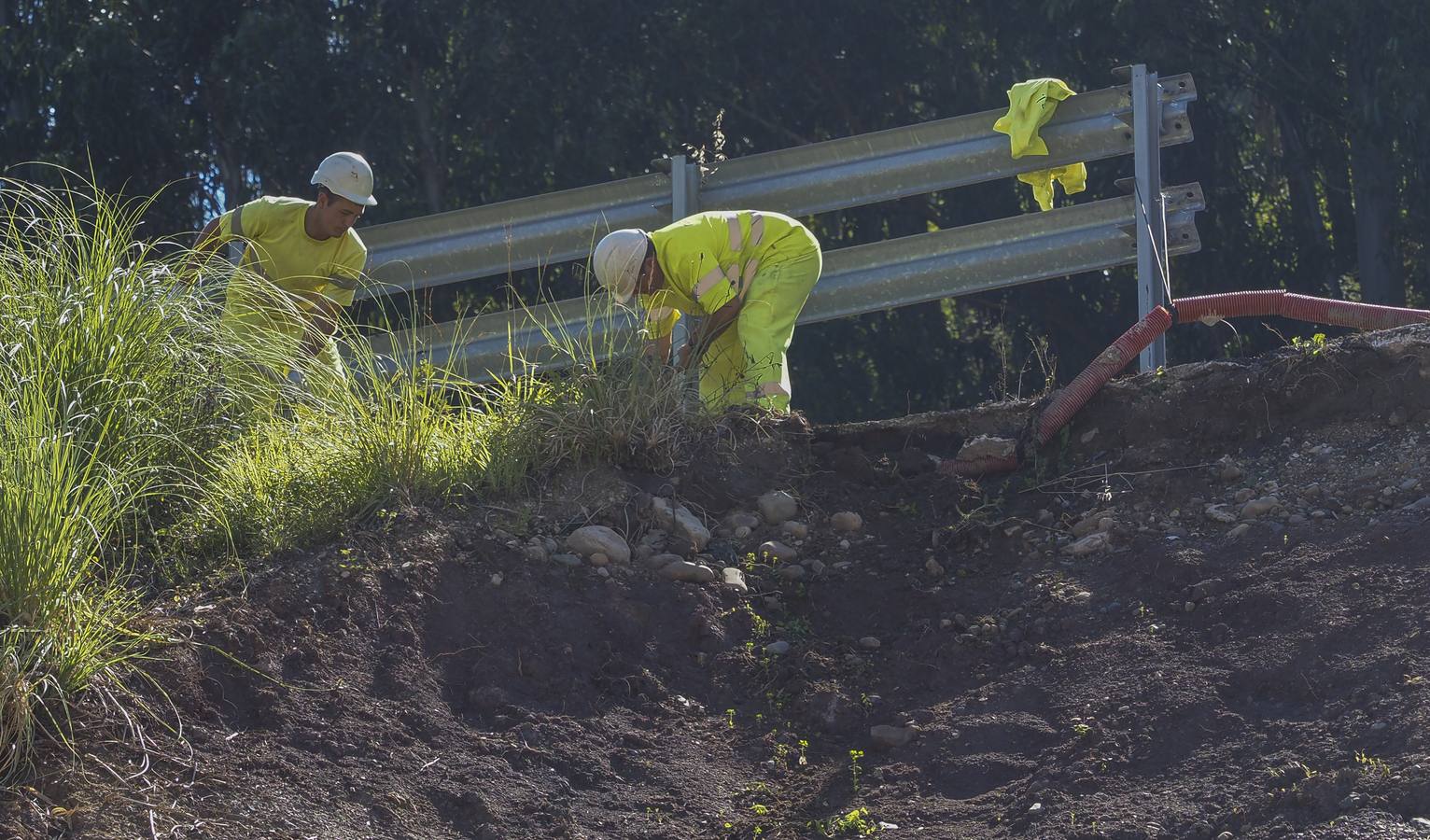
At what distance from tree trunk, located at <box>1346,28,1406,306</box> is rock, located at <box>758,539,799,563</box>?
6112 mm

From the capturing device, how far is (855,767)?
3.92 meters

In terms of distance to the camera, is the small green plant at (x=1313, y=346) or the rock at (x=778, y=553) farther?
the small green plant at (x=1313, y=346)

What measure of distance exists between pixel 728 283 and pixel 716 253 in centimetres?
12

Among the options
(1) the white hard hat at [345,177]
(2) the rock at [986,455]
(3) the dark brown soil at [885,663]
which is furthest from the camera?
(1) the white hard hat at [345,177]

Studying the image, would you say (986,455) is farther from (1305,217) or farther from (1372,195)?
(1305,217)

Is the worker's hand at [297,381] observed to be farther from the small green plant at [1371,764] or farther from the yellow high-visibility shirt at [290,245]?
the small green plant at [1371,764]

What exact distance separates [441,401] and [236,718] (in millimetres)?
1512

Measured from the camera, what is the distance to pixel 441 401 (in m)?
5.07

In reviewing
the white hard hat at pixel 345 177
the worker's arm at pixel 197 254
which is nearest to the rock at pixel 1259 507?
the worker's arm at pixel 197 254

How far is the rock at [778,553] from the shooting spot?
4945 millimetres

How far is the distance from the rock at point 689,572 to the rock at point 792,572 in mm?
247

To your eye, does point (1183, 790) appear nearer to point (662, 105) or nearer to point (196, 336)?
point (196, 336)

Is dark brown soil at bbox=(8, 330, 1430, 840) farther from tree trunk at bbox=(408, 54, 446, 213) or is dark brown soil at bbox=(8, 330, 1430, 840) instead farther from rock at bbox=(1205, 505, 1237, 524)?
tree trunk at bbox=(408, 54, 446, 213)

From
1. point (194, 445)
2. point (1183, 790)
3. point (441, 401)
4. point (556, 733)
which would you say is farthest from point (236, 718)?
point (1183, 790)
